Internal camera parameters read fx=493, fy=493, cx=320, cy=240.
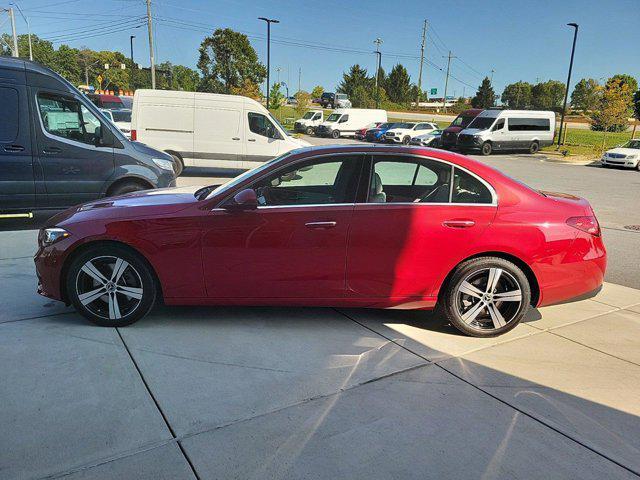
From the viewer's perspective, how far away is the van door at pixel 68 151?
7277 mm

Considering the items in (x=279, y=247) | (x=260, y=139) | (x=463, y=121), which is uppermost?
(x=463, y=121)

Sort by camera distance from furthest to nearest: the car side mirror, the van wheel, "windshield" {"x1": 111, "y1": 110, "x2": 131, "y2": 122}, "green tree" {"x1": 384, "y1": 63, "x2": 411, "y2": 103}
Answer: "green tree" {"x1": 384, "y1": 63, "x2": 411, "y2": 103} → the van wheel → "windshield" {"x1": 111, "y1": 110, "x2": 131, "y2": 122} → the car side mirror

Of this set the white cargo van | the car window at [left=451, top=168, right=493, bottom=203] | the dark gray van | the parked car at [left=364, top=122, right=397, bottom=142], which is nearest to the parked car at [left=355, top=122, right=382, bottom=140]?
the white cargo van

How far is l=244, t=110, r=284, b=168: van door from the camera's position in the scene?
14.1m

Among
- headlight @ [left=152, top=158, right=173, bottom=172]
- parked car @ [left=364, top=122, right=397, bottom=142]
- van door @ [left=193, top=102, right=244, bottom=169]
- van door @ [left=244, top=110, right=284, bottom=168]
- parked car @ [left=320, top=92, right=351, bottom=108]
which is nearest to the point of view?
headlight @ [left=152, top=158, right=173, bottom=172]

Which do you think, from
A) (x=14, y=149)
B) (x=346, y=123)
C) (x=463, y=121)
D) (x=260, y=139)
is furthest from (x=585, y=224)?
(x=346, y=123)

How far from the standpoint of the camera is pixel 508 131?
2884 cm

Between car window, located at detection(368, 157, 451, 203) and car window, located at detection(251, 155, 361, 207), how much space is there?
0.61 feet

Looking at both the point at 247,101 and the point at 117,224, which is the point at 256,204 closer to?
the point at 117,224

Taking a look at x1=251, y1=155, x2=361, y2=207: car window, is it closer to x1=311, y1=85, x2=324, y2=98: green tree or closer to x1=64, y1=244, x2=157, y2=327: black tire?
x1=64, y1=244, x2=157, y2=327: black tire

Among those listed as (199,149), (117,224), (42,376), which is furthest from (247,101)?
(42,376)

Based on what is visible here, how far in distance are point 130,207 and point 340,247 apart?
1.70m

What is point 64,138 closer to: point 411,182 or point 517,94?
point 411,182

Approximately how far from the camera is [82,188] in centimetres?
754
